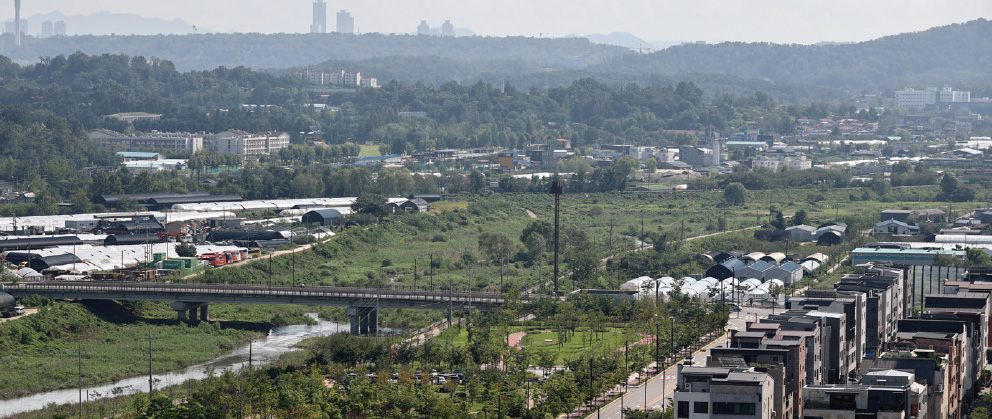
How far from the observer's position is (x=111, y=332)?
3356 cm

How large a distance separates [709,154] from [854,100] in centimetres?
7391

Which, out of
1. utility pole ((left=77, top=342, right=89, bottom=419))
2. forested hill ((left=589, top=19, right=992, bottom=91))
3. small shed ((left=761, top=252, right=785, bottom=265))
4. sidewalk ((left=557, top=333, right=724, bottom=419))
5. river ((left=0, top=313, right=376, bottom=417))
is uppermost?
forested hill ((left=589, top=19, right=992, bottom=91))

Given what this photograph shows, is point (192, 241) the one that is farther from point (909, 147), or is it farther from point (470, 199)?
point (909, 147)

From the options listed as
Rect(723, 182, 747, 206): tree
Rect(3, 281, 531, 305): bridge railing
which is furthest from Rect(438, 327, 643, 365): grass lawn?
Rect(723, 182, 747, 206): tree

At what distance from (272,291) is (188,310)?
222 cm

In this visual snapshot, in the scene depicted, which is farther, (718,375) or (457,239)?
(457,239)

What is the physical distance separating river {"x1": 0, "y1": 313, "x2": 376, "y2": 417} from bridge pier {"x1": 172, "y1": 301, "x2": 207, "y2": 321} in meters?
1.84

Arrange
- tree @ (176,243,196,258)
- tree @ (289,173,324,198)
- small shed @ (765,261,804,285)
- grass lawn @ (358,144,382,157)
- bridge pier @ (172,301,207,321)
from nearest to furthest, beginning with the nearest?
bridge pier @ (172,301,207,321)
small shed @ (765,261,804,285)
tree @ (176,243,196,258)
tree @ (289,173,324,198)
grass lawn @ (358,144,382,157)

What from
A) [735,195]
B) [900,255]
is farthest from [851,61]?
[900,255]

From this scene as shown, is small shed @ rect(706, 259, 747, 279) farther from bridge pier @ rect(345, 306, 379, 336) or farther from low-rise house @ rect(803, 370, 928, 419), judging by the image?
low-rise house @ rect(803, 370, 928, 419)

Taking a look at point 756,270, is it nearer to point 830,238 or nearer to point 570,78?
point 830,238

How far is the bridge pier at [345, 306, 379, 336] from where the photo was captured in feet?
112

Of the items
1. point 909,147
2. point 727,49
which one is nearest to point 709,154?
point 909,147

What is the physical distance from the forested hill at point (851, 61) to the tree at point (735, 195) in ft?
400
